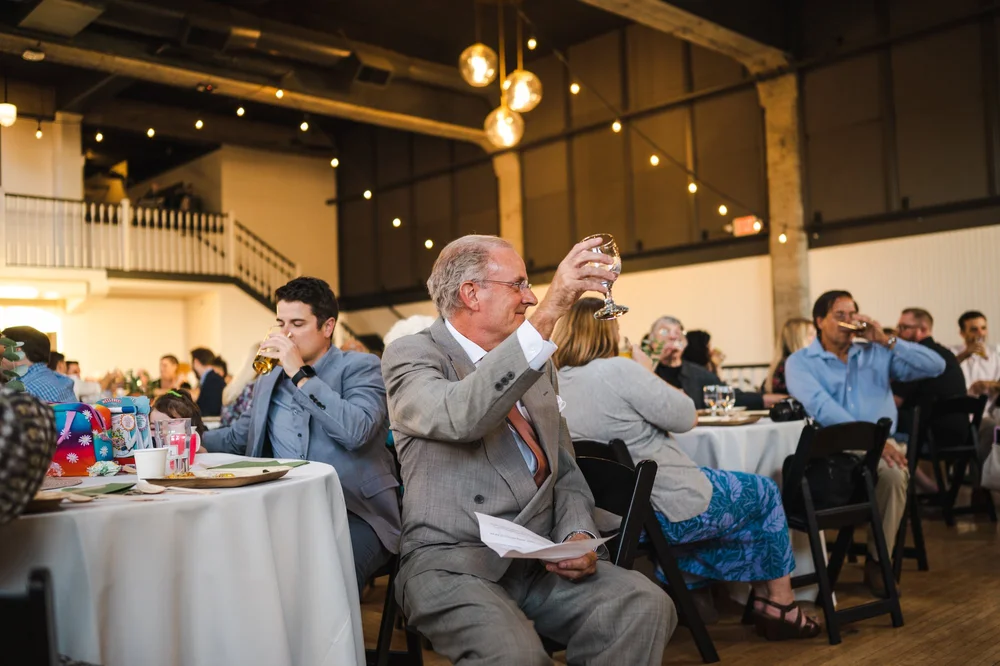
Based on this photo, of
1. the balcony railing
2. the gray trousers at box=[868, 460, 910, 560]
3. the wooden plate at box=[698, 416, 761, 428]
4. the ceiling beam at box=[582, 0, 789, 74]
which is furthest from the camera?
the balcony railing

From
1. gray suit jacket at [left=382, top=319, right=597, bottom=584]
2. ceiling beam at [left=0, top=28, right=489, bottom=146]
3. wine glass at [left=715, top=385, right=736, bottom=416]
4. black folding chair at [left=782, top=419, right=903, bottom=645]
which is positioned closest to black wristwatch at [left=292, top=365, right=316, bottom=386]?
gray suit jacket at [left=382, top=319, right=597, bottom=584]

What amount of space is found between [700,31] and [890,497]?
6356mm

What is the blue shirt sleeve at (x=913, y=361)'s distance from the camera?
4.20 m

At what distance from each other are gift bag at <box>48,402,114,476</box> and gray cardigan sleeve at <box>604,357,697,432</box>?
5.31 ft

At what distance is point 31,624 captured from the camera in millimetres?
1047

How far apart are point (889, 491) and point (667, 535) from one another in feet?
4.49

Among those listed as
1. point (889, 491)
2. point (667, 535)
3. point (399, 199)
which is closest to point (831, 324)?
point (889, 491)

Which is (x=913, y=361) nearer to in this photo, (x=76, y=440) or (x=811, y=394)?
(x=811, y=394)

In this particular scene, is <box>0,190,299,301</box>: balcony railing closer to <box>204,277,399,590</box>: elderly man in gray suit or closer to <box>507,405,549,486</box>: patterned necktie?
<box>204,277,399,590</box>: elderly man in gray suit

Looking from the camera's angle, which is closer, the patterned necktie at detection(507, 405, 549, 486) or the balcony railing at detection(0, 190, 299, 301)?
the patterned necktie at detection(507, 405, 549, 486)

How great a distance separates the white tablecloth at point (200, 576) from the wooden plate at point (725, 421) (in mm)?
2201

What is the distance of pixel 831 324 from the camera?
164 inches

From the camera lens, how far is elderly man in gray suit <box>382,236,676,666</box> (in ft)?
5.64

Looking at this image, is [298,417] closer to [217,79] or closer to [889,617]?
[889,617]
